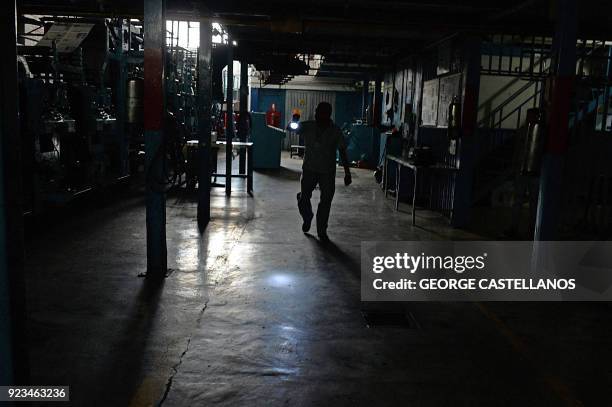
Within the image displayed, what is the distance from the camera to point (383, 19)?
7680 mm

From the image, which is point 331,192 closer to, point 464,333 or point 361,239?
point 361,239

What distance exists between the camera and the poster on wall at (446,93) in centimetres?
940

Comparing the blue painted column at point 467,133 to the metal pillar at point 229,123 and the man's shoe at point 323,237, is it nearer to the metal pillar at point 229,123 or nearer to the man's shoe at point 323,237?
the man's shoe at point 323,237

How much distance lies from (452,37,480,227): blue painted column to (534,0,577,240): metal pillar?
2942mm

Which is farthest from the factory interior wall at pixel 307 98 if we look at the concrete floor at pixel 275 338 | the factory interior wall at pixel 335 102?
the concrete floor at pixel 275 338

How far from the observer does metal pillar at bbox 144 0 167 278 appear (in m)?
5.54

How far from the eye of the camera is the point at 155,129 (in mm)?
5734

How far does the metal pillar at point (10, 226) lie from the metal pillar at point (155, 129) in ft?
10.5

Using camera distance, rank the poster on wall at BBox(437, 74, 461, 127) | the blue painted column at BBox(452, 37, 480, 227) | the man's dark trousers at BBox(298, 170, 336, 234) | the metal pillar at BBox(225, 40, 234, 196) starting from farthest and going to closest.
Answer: the metal pillar at BBox(225, 40, 234, 196), the poster on wall at BBox(437, 74, 461, 127), the blue painted column at BBox(452, 37, 480, 227), the man's dark trousers at BBox(298, 170, 336, 234)

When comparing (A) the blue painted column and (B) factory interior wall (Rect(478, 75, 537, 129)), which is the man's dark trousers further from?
(B) factory interior wall (Rect(478, 75, 537, 129))

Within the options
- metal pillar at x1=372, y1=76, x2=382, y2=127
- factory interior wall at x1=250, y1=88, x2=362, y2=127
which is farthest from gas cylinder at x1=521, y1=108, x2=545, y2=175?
factory interior wall at x1=250, y1=88, x2=362, y2=127

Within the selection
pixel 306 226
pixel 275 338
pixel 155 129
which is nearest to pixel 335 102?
pixel 306 226

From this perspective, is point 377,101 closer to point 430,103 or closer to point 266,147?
point 266,147

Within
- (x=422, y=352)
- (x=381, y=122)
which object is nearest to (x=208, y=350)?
(x=422, y=352)
